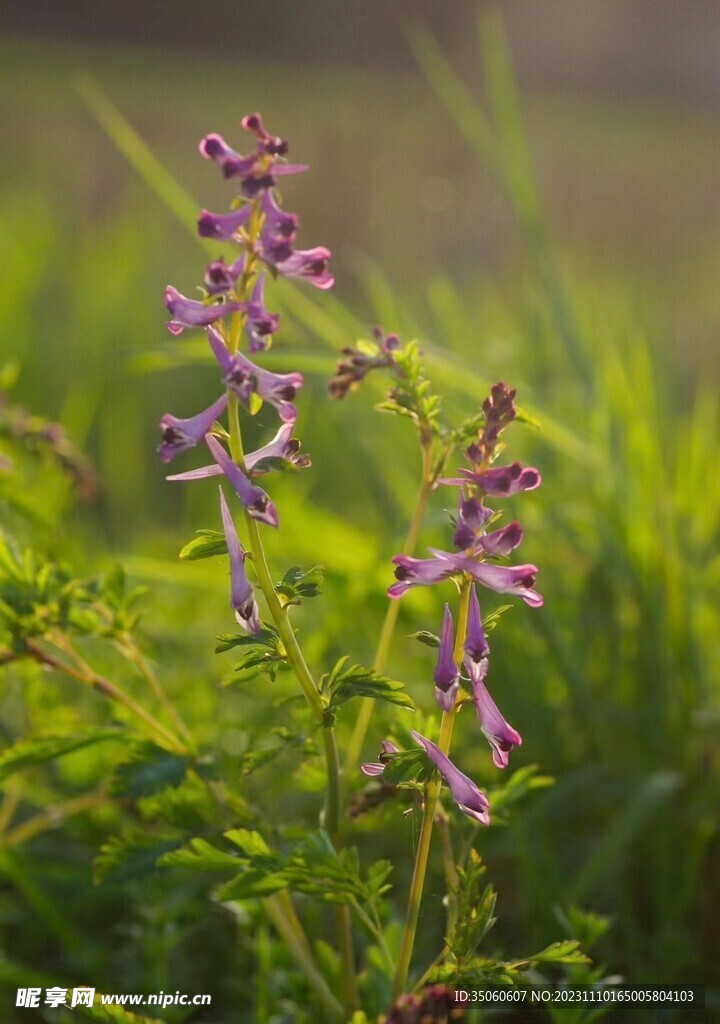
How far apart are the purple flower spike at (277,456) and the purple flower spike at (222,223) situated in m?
0.15

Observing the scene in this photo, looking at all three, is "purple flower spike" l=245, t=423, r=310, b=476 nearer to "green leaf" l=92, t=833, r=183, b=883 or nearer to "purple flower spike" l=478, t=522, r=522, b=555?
"purple flower spike" l=478, t=522, r=522, b=555

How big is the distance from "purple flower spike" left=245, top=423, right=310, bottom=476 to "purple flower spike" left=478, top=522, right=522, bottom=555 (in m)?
0.14

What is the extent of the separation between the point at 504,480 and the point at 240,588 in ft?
0.65

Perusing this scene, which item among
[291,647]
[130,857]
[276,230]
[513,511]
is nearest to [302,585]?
[291,647]

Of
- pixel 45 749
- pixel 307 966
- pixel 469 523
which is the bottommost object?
pixel 307 966

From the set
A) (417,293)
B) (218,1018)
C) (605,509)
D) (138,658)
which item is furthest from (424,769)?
(417,293)

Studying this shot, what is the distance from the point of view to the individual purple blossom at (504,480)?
77 cm

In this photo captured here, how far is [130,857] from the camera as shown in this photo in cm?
103

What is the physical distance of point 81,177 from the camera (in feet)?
19.3

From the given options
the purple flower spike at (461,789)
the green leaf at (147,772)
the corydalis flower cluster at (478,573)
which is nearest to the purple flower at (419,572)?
the corydalis flower cluster at (478,573)

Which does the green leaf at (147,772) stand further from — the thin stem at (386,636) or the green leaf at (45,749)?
the thin stem at (386,636)

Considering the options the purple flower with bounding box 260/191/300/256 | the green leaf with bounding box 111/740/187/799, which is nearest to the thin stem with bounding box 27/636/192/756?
the green leaf with bounding box 111/740/187/799

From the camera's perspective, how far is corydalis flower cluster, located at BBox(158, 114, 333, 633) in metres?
0.80

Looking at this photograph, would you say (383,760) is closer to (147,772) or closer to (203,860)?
(203,860)
